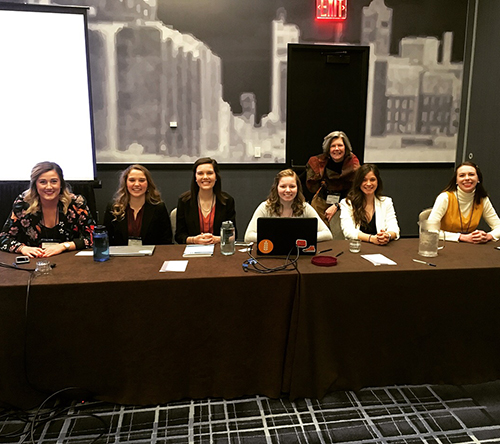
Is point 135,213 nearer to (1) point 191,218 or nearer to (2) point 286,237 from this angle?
(1) point 191,218

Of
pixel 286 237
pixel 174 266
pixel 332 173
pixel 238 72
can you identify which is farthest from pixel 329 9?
pixel 174 266

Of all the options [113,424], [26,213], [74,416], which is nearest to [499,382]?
[113,424]

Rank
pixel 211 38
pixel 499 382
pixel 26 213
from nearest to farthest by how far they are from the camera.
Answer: pixel 499 382 < pixel 26 213 < pixel 211 38

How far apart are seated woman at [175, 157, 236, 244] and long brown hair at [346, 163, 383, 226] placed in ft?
2.68

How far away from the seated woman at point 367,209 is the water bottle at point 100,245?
4.72 feet

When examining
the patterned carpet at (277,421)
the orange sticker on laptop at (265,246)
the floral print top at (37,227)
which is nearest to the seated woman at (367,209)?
the orange sticker on laptop at (265,246)

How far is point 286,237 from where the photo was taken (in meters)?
1.97

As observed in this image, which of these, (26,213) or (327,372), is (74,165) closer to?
(26,213)

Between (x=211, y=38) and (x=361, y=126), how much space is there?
6.05 feet

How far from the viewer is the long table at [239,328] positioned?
1.63m

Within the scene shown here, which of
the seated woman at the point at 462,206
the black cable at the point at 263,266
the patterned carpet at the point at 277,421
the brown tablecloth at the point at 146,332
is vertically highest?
the seated woman at the point at 462,206

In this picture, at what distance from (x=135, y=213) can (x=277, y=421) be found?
1.55 metres

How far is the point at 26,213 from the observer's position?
2.27 m

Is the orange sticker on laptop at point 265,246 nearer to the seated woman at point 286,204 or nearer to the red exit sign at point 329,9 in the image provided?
the seated woman at point 286,204
